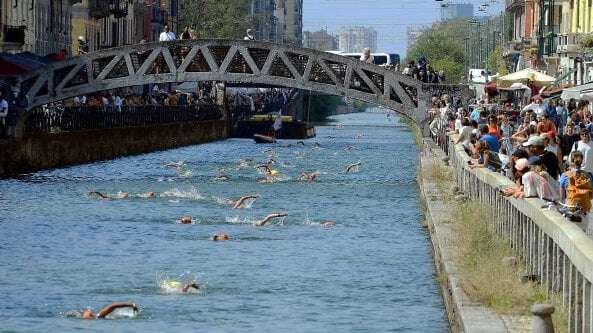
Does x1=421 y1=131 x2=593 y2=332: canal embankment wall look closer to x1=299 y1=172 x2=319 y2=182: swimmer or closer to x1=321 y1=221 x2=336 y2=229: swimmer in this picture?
x1=321 y1=221 x2=336 y2=229: swimmer

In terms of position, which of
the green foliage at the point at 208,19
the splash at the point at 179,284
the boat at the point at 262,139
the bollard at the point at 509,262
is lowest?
the boat at the point at 262,139

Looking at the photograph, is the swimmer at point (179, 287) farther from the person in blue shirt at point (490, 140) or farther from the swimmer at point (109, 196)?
the swimmer at point (109, 196)

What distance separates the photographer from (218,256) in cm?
3559

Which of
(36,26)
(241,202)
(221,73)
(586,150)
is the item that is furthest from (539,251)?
(36,26)

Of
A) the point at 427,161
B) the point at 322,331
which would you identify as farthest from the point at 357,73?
the point at 322,331

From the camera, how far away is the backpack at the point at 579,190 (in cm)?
2538

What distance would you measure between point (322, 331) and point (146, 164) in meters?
53.8

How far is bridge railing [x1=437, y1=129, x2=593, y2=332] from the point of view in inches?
698

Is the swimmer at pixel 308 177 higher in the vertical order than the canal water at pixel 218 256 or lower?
lower

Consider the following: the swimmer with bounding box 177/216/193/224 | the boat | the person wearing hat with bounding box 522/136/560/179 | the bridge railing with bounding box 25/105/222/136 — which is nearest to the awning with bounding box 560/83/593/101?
the swimmer with bounding box 177/216/193/224

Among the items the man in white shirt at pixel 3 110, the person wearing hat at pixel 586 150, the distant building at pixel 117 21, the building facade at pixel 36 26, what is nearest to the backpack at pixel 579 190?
the person wearing hat at pixel 586 150

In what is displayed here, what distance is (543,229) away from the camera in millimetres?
22125

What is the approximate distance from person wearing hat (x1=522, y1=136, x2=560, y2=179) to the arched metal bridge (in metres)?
43.2

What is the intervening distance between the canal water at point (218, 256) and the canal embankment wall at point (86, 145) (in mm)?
1065
